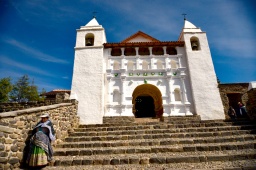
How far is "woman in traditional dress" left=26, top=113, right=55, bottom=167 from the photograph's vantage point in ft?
13.2

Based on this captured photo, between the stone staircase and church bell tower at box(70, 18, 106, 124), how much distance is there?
2805mm

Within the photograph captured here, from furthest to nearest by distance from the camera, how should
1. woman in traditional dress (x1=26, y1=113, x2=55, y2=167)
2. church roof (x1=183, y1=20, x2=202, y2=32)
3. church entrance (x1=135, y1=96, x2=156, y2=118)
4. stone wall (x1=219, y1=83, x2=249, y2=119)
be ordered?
church entrance (x1=135, y1=96, x2=156, y2=118)
church roof (x1=183, y1=20, x2=202, y2=32)
stone wall (x1=219, y1=83, x2=249, y2=119)
woman in traditional dress (x1=26, y1=113, x2=55, y2=167)

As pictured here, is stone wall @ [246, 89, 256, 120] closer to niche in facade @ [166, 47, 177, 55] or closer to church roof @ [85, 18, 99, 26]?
niche in facade @ [166, 47, 177, 55]

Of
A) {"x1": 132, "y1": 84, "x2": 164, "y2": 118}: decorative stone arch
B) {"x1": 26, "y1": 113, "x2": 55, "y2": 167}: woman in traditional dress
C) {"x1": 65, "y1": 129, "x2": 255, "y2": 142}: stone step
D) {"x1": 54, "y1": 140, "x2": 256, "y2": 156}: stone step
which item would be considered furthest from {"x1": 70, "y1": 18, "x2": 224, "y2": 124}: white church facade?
{"x1": 26, "y1": 113, "x2": 55, "y2": 167}: woman in traditional dress

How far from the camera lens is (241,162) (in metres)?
4.02

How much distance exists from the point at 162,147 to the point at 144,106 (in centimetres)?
899

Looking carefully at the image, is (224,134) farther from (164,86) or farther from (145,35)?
Result: (145,35)

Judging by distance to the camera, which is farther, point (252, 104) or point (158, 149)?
point (252, 104)

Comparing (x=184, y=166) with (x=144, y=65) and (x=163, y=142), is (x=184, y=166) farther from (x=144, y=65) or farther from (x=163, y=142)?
(x=144, y=65)

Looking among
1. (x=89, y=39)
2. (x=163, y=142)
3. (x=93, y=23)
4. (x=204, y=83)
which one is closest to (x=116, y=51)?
(x=89, y=39)

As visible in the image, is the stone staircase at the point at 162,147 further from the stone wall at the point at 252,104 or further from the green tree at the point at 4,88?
the green tree at the point at 4,88

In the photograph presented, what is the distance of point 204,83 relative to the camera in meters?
11.2

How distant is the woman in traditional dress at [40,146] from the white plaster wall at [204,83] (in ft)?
30.8

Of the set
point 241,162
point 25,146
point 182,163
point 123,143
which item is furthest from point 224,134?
point 25,146
